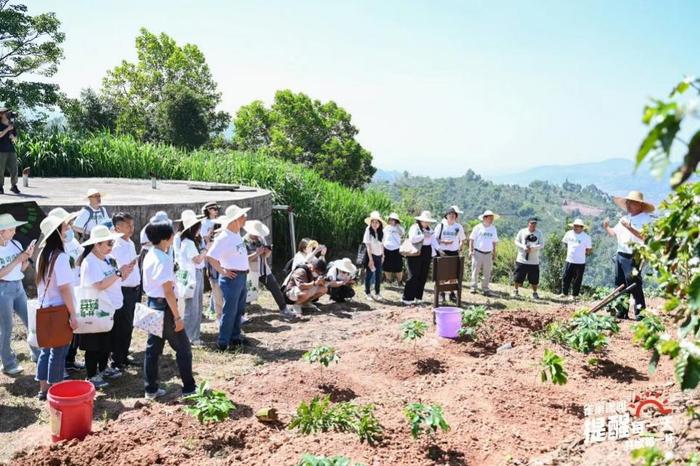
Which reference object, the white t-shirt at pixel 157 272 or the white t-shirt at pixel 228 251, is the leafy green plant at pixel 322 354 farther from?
the white t-shirt at pixel 228 251

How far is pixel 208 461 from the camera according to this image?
151 inches

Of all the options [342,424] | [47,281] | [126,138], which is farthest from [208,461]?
[126,138]

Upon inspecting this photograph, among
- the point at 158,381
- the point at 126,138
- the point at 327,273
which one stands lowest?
the point at 158,381

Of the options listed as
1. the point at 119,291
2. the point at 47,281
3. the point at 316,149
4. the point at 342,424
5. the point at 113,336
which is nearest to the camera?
the point at 342,424

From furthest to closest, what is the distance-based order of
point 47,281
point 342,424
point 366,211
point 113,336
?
point 366,211 → point 113,336 → point 47,281 → point 342,424

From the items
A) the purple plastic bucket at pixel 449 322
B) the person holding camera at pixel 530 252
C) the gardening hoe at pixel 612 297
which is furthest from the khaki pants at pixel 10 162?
the gardening hoe at pixel 612 297

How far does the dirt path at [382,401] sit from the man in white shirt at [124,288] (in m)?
0.27

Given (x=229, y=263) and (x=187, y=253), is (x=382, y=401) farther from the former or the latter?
(x=187, y=253)

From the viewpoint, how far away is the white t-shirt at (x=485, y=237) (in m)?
11.3

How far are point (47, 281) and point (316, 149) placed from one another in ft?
118

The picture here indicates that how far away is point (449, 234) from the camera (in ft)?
34.5

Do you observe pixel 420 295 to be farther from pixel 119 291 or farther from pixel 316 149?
pixel 316 149

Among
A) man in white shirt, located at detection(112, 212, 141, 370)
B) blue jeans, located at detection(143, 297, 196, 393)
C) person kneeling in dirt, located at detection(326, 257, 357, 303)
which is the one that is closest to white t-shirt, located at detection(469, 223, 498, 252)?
person kneeling in dirt, located at detection(326, 257, 357, 303)

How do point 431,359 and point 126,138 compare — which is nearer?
point 431,359
